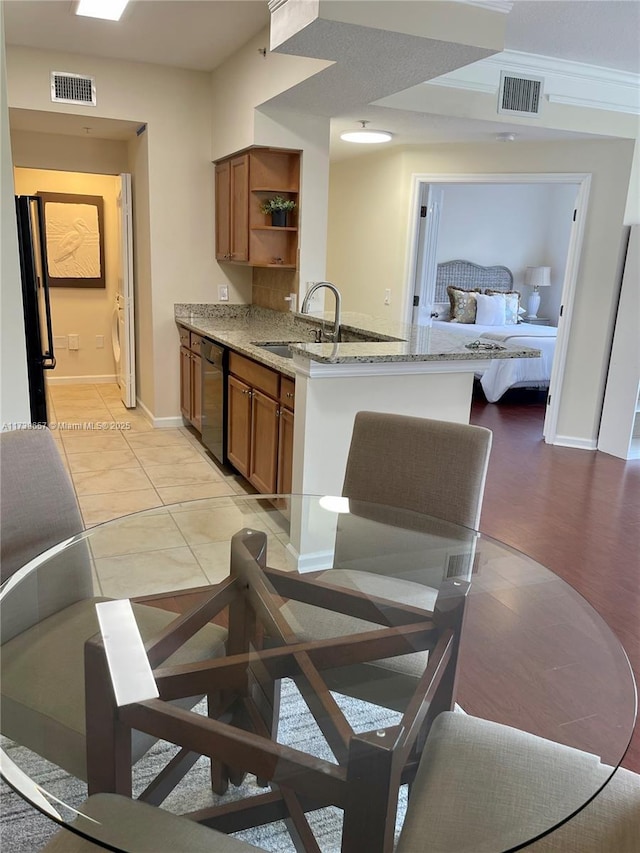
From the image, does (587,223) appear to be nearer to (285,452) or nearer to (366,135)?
(366,135)

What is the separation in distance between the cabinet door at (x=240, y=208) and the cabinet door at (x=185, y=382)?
2.92 ft

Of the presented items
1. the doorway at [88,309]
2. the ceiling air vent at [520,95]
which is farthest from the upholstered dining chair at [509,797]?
the doorway at [88,309]

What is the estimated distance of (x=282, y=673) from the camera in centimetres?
141

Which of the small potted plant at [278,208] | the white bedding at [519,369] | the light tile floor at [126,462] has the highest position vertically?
the small potted plant at [278,208]

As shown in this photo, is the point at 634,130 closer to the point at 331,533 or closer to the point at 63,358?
the point at 331,533

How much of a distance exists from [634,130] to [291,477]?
385 centimetres

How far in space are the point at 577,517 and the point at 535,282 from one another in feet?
20.7

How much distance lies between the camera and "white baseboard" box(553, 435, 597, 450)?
17.7 feet

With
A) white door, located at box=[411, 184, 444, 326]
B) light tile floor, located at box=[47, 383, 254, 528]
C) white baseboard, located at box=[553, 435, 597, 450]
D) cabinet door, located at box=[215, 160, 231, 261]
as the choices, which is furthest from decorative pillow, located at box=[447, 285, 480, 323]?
light tile floor, located at box=[47, 383, 254, 528]

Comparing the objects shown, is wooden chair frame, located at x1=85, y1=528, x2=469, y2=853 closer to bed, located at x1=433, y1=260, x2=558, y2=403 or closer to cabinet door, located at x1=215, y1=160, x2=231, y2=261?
cabinet door, located at x1=215, y1=160, x2=231, y2=261

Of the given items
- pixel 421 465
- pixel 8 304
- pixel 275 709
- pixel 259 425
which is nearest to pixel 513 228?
pixel 259 425

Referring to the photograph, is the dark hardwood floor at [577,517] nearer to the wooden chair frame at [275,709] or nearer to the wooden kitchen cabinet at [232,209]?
the wooden chair frame at [275,709]

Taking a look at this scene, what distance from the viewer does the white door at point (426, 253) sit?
597cm

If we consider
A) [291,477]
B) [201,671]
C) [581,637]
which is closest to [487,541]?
[581,637]
